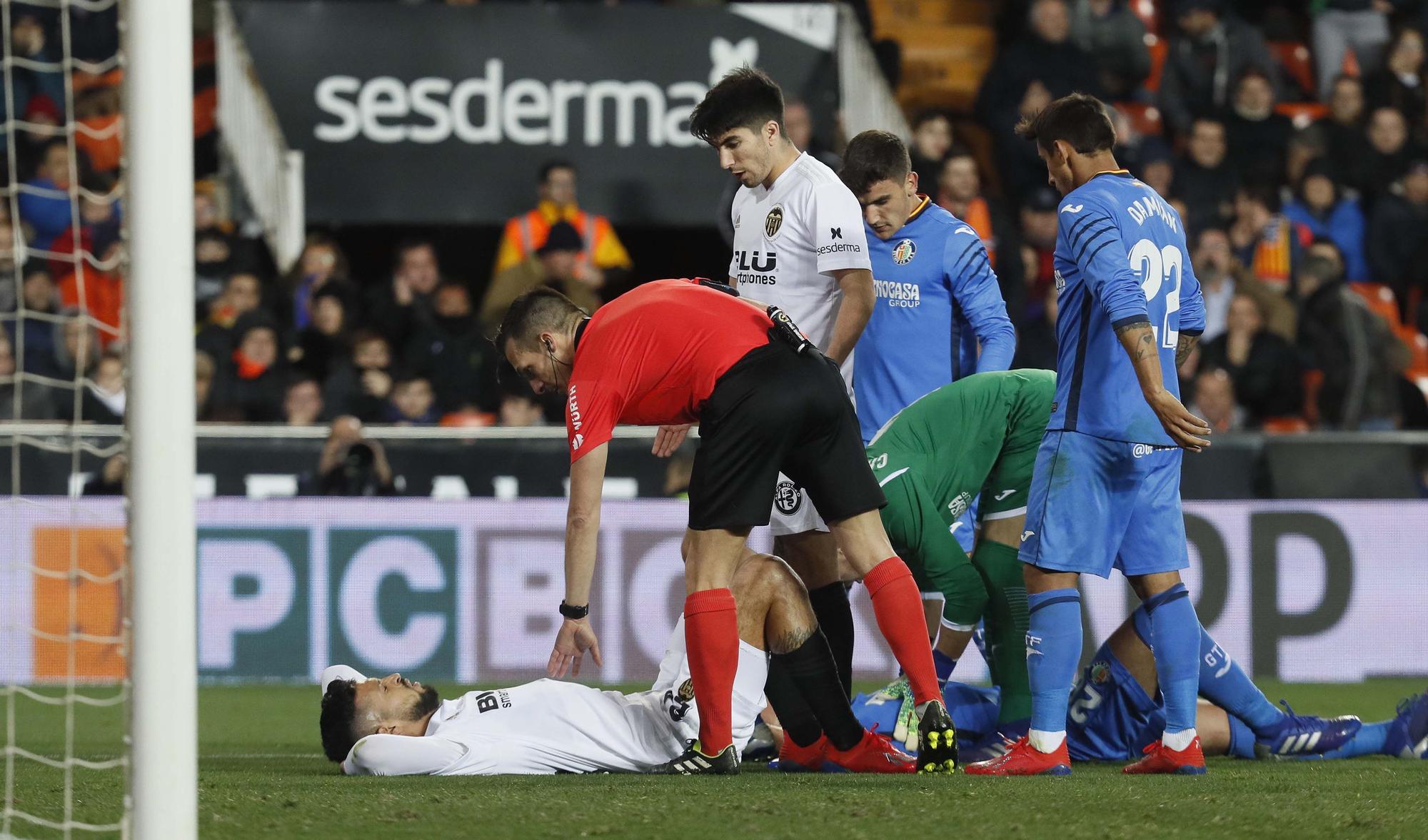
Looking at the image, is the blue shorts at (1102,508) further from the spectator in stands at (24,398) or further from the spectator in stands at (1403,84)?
the spectator in stands at (1403,84)

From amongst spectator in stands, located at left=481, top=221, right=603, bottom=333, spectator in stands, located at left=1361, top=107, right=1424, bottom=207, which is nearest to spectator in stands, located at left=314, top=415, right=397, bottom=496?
spectator in stands, located at left=481, top=221, right=603, bottom=333

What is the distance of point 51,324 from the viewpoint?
1080cm

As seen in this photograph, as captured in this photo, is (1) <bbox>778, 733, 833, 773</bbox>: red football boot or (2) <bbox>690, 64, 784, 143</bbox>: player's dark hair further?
(2) <bbox>690, 64, 784, 143</bbox>: player's dark hair

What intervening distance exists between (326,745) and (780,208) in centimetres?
221

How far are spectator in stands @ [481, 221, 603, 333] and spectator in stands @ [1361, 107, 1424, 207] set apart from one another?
18.1ft

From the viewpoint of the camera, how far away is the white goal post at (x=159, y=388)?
11.9ft

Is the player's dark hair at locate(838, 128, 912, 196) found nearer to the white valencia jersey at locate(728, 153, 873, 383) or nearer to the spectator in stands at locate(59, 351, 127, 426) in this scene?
the white valencia jersey at locate(728, 153, 873, 383)

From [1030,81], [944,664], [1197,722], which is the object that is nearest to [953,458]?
[944,664]

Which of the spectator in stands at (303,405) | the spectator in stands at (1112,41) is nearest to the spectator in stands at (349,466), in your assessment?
the spectator in stands at (303,405)

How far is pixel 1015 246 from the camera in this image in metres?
11.0

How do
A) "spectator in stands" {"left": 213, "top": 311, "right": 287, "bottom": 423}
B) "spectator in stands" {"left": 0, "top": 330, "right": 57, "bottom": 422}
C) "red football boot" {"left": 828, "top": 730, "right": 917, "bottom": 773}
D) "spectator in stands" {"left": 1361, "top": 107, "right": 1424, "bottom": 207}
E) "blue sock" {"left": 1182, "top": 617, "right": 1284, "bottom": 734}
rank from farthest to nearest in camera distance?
"spectator in stands" {"left": 1361, "top": 107, "right": 1424, "bottom": 207} < "spectator in stands" {"left": 213, "top": 311, "right": 287, "bottom": 423} < "spectator in stands" {"left": 0, "top": 330, "right": 57, "bottom": 422} < "blue sock" {"left": 1182, "top": 617, "right": 1284, "bottom": 734} < "red football boot" {"left": 828, "top": 730, "right": 917, "bottom": 773}

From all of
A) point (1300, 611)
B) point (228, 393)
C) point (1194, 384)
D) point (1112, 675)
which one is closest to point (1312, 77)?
point (1194, 384)

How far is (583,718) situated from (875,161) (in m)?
2.24

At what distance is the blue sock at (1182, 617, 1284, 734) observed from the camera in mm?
5867
